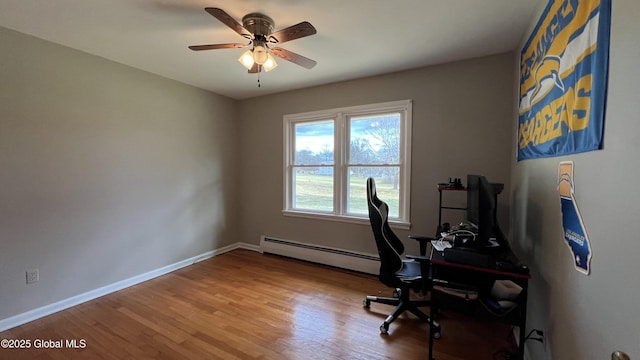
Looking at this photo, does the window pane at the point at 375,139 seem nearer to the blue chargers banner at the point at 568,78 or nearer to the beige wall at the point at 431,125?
the beige wall at the point at 431,125

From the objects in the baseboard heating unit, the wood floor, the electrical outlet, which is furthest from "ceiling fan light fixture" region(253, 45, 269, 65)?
the electrical outlet

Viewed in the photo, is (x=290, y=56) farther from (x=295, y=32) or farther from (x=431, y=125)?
(x=431, y=125)

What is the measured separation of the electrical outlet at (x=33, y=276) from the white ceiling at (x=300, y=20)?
214cm

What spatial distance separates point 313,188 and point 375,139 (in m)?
1.20

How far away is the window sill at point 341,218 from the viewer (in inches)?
127

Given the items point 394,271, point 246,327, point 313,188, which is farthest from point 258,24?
point 246,327

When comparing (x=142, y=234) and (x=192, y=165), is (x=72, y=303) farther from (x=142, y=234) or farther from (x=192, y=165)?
(x=192, y=165)

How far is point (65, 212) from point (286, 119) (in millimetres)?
2790

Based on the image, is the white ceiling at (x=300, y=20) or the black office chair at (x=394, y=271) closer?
the white ceiling at (x=300, y=20)

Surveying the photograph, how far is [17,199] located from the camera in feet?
7.47

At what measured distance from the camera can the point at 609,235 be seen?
3.16 ft

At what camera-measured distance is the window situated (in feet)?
10.7

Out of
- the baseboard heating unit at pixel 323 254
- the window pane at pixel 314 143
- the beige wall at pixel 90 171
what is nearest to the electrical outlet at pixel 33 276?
the beige wall at pixel 90 171

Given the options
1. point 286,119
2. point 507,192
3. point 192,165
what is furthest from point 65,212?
point 507,192
